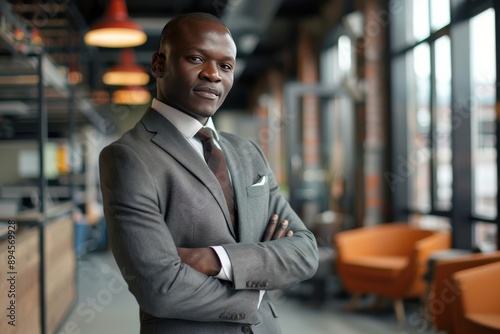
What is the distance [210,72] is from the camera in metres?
1.25

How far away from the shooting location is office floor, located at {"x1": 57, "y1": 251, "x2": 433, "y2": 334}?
4.78m

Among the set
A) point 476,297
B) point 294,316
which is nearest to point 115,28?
point 294,316

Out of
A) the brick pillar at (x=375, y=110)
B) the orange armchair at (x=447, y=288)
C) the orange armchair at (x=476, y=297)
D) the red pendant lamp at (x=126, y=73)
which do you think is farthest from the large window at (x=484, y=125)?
the red pendant lamp at (x=126, y=73)

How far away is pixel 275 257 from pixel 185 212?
0.24 m

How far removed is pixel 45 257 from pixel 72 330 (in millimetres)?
958

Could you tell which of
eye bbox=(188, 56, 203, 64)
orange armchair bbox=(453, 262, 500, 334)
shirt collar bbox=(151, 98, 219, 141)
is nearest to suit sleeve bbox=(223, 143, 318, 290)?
shirt collar bbox=(151, 98, 219, 141)

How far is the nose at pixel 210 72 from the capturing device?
4.11 feet

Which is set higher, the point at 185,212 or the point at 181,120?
the point at 181,120

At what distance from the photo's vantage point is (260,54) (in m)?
12.7

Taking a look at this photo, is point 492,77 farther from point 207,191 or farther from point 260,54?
point 260,54

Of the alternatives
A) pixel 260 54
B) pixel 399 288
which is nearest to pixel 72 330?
pixel 399 288

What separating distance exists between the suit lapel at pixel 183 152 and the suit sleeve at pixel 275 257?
72 mm

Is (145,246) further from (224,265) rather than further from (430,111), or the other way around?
(430,111)

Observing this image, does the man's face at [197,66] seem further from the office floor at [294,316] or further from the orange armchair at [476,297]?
the office floor at [294,316]
